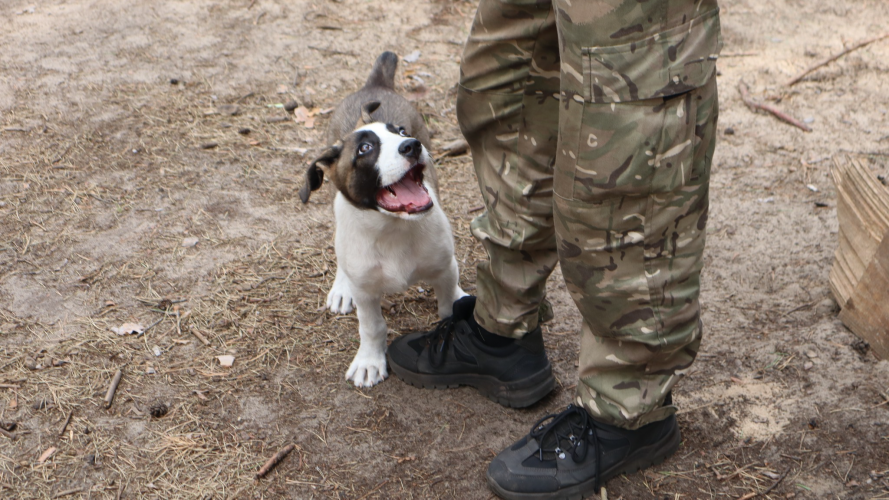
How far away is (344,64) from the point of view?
616 cm

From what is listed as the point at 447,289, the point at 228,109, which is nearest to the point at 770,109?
the point at 447,289

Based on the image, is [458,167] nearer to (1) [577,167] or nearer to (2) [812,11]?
(1) [577,167]

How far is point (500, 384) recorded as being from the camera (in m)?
3.00

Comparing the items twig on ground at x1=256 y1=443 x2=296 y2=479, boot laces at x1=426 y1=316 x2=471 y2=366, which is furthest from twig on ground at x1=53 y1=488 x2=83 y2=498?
boot laces at x1=426 y1=316 x2=471 y2=366

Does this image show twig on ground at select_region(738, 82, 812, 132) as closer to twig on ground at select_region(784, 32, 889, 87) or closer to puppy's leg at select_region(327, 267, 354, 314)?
twig on ground at select_region(784, 32, 889, 87)

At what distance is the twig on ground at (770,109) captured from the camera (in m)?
5.08

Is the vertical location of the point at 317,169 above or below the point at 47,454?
above

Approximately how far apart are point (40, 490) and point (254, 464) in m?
0.79

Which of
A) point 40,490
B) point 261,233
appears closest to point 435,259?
point 261,233

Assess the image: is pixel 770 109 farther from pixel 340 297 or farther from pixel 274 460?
pixel 274 460

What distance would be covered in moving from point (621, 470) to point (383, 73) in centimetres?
285

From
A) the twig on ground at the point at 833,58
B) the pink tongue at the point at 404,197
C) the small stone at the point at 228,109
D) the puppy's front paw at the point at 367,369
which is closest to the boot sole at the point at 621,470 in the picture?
the puppy's front paw at the point at 367,369

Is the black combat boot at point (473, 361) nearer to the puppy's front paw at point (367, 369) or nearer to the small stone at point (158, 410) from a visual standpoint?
the puppy's front paw at point (367, 369)

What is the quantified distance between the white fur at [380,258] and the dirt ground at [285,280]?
199 millimetres
